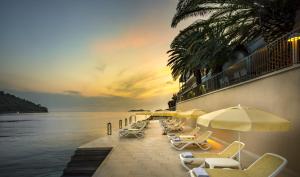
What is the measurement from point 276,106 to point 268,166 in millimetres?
3003

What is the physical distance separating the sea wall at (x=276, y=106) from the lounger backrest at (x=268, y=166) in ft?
5.29

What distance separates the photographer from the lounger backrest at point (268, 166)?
5.49 meters

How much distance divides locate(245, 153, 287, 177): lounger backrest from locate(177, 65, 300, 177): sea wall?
5.29 ft

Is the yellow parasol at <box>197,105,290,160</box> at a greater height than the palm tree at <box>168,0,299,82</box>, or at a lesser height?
lesser

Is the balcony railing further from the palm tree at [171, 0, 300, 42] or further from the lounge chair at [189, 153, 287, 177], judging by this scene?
the lounge chair at [189, 153, 287, 177]

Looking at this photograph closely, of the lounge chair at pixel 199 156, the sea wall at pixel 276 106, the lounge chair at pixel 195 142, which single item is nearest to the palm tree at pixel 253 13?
the sea wall at pixel 276 106

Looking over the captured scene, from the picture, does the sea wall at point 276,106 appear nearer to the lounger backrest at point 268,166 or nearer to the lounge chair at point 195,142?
the lounge chair at point 195,142

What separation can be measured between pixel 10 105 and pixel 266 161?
613ft

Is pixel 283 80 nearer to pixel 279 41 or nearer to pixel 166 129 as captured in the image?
pixel 279 41

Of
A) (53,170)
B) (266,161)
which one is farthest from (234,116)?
(53,170)

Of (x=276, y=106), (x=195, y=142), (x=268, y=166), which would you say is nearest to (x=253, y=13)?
(x=276, y=106)

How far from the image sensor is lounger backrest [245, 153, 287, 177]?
5.49m

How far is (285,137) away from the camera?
7762mm

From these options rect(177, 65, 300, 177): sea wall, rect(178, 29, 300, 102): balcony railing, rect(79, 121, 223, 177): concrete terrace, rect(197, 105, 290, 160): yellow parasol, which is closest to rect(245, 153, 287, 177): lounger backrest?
rect(197, 105, 290, 160): yellow parasol
